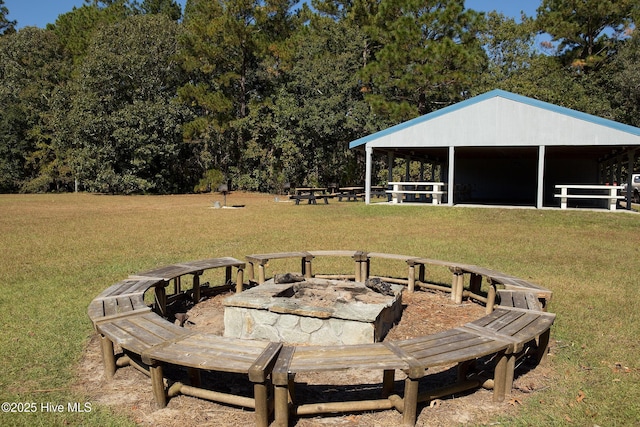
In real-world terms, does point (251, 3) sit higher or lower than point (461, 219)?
higher

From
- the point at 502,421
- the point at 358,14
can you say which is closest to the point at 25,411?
the point at 502,421

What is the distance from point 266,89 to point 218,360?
33787mm

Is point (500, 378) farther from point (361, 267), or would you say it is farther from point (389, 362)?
point (361, 267)

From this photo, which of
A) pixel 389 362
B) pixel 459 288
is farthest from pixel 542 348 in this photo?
pixel 459 288

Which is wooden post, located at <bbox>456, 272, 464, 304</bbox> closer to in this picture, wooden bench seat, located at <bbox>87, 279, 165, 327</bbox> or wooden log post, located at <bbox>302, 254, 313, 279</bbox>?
wooden log post, located at <bbox>302, 254, 313, 279</bbox>

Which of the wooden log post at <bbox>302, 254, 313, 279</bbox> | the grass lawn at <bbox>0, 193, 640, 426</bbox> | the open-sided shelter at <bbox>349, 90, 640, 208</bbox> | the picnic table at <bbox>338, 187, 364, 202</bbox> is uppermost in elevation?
the open-sided shelter at <bbox>349, 90, 640, 208</bbox>

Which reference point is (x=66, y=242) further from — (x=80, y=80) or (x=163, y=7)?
(x=163, y=7)

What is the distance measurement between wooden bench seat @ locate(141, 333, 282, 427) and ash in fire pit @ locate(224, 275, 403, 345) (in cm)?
127

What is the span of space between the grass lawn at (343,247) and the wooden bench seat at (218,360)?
0.43 metres

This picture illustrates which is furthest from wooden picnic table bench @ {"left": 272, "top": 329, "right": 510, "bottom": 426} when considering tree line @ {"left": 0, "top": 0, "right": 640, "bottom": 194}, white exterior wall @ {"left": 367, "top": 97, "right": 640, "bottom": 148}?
tree line @ {"left": 0, "top": 0, "right": 640, "bottom": 194}

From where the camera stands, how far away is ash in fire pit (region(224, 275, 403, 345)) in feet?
14.8

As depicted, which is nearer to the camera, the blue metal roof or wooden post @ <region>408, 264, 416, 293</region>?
wooden post @ <region>408, 264, 416, 293</region>

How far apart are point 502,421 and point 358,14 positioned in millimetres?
36533

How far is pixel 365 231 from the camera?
12.6 meters
